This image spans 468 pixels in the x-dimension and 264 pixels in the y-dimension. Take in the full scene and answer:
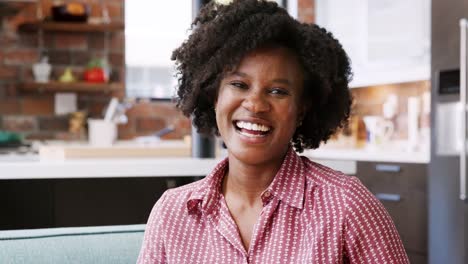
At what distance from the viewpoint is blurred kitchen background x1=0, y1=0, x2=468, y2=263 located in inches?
140

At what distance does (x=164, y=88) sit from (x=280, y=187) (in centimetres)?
441

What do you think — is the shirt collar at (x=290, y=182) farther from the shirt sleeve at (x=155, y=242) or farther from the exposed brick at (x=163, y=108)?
the exposed brick at (x=163, y=108)

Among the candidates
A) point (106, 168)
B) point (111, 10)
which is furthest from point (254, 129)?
point (111, 10)

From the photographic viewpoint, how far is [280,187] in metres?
1.19

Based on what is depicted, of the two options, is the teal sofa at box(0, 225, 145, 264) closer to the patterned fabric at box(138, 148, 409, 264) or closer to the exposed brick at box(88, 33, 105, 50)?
the patterned fabric at box(138, 148, 409, 264)

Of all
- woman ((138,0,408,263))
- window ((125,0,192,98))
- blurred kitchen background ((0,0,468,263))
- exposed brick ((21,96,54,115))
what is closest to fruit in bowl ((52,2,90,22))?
blurred kitchen background ((0,0,468,263))

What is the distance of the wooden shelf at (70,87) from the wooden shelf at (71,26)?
1.38 feet

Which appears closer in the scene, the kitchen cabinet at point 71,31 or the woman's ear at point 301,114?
the woman's ear at point 301,114

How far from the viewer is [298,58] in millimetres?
1204

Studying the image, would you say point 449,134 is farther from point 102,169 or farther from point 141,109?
point 141,109

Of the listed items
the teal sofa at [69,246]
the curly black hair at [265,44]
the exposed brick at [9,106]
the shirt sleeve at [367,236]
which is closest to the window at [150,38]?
the exposed brick at [9,106]

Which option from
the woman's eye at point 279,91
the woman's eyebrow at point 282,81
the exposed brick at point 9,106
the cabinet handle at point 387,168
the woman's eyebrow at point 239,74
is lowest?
the cabinet handle at point 387,168

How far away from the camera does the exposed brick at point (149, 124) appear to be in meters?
5.47

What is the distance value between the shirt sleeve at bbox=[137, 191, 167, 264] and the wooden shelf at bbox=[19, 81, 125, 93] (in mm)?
3990
